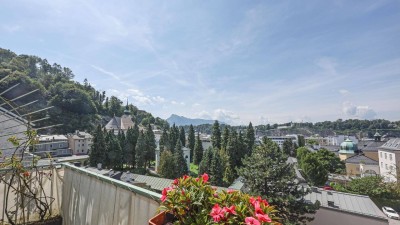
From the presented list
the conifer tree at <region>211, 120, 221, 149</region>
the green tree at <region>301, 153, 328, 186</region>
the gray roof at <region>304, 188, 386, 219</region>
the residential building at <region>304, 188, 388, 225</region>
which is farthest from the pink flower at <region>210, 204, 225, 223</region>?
the conifer tree at <region>211, 120, 221, 149</region>

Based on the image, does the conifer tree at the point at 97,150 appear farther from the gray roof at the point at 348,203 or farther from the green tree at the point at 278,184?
the gray roof at the point at 348,203

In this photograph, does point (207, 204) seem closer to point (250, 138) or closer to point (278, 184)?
point (278, 184)

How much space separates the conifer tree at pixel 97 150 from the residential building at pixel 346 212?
24.2 m

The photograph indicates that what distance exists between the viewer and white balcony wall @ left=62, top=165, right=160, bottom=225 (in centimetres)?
182

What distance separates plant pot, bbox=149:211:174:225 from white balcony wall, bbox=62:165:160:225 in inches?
8.4

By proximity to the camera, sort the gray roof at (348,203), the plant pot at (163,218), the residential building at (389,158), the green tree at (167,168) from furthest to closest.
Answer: the green tree at (167,168) < the residential building at (389,158) < the gray roof at (348,203) < the plant pot at (163,218)

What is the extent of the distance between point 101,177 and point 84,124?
5955cm

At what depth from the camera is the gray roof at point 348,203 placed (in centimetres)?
1046

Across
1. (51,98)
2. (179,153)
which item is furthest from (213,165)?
(51,98)

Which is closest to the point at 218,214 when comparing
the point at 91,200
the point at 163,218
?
the point at 163,218

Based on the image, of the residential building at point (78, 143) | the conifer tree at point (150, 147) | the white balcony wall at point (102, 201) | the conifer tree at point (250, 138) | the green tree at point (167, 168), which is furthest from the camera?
the residential building at point (78, 143)

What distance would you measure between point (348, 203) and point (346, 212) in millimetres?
1307

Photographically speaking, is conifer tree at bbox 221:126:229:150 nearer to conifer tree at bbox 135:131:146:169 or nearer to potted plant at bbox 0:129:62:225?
conifer tree at bbox 135:131:146:169

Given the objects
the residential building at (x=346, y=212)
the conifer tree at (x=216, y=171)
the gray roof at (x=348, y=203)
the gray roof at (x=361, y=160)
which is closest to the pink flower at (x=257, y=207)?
the residential building at (x=346, y=212)
